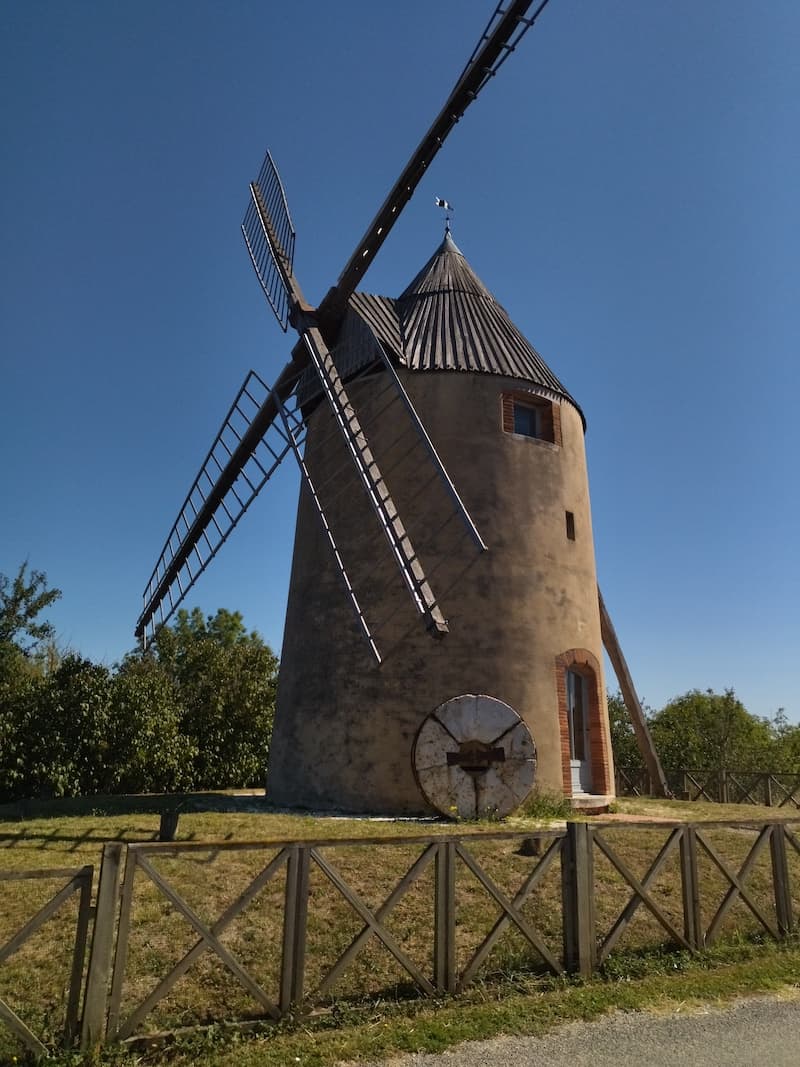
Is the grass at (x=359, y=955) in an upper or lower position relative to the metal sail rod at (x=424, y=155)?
lower

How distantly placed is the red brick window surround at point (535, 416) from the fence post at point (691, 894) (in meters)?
7.75

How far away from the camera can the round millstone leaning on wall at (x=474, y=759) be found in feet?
31.9

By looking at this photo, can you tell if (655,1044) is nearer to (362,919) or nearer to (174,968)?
(362,919)

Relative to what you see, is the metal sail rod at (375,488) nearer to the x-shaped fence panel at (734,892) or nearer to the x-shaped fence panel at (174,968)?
the x-shaped fence panel at (734,892)

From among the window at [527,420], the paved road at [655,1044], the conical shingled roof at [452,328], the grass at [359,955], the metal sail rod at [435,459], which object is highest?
the conical shingled roof at [452,328]

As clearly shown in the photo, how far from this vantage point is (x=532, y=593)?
37.6 ft

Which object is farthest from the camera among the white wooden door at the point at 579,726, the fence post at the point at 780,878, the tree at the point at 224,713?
the tree at the point at 224,713

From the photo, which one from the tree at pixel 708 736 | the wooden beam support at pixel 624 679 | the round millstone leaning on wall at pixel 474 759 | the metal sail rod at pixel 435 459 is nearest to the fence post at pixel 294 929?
the metal sail rod at pixel 435 459

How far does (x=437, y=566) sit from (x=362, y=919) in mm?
6359

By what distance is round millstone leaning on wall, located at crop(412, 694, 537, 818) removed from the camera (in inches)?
382

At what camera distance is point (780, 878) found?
6457mm

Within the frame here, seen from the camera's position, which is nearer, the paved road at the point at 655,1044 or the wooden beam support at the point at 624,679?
the paved road at the point at 655,1044

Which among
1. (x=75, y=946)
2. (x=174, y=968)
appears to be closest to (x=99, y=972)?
(x=75, y=946)

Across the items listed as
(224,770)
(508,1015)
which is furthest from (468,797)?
(224,770)
